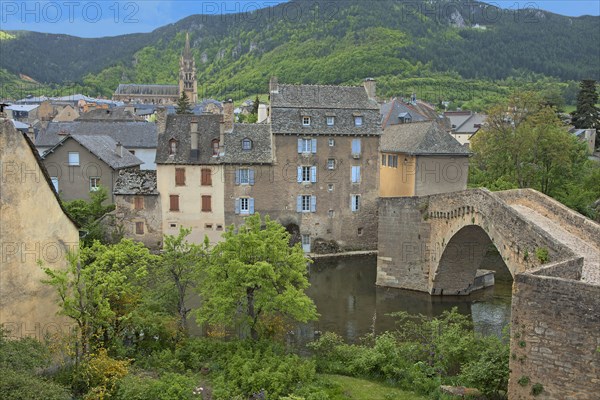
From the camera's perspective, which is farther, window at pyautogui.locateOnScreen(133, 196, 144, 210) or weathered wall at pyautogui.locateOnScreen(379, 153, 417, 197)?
weathered wall at pyautogui.locateOnScreen(379, 153, 417, 197)

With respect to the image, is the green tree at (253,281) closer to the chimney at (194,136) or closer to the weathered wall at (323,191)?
the weathered wall at (323,191)

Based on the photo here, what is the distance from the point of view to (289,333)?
27.3 m

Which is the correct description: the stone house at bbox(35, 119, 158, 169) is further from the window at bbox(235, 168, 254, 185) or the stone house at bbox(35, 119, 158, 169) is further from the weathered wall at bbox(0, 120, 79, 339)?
the weathered wall at bbox(0, 120, 79, 339)

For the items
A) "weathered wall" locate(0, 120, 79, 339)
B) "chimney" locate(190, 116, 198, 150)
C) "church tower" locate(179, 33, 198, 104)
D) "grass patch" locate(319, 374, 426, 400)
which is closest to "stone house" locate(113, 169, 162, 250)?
"chimney" locate(190, 116, 198, 150)

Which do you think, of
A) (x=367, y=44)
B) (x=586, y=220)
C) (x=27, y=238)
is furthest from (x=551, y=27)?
(x=27, y=238)

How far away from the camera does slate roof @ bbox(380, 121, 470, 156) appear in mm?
43094

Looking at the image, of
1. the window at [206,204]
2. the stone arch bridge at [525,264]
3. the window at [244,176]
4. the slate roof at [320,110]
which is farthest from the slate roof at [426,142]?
the window at [206,204]

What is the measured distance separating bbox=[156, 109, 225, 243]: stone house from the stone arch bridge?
1303cm

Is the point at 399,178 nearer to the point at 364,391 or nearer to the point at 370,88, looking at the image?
the point at 370,88

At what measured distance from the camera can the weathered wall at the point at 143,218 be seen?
42969 millimetres

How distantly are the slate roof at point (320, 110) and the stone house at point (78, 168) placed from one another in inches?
571

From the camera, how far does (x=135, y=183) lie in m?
43.7

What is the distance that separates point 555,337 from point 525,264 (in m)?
6.16

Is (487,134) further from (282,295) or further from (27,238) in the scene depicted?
(27,238)
